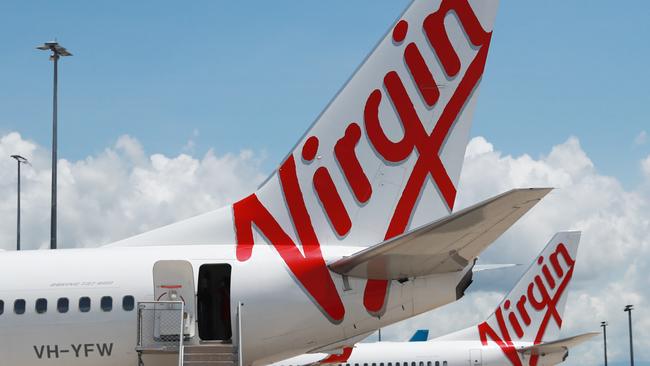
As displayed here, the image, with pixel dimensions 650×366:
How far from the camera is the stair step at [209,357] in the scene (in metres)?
12.7

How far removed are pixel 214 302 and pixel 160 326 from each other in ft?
2.99

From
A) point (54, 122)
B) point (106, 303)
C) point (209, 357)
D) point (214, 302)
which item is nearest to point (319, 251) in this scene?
point (214, 302)

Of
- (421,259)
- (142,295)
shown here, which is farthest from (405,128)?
(142,295)

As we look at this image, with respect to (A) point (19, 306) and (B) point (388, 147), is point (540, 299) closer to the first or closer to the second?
(B) point (388, 147)

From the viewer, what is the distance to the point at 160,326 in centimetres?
1273

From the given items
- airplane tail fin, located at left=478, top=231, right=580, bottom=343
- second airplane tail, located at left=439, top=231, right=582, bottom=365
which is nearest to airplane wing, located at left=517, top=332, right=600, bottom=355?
second airplane tail, located at left=439, top=231, right=582, bottom=365

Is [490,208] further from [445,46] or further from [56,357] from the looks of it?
[56,357]

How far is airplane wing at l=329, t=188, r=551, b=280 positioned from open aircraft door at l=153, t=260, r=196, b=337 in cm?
209

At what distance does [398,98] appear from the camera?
14055 mm

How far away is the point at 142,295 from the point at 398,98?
4948mm

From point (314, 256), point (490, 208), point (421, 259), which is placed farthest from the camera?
point (314, 256)

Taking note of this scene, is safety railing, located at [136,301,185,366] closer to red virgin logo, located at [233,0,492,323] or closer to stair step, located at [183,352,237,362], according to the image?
stair step, located at [183,352,237,362]

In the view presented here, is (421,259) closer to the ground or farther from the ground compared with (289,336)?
farther from the ground

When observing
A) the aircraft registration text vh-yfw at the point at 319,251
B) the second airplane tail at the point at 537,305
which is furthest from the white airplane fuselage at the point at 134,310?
the second airplane tail at the point at 537,305
